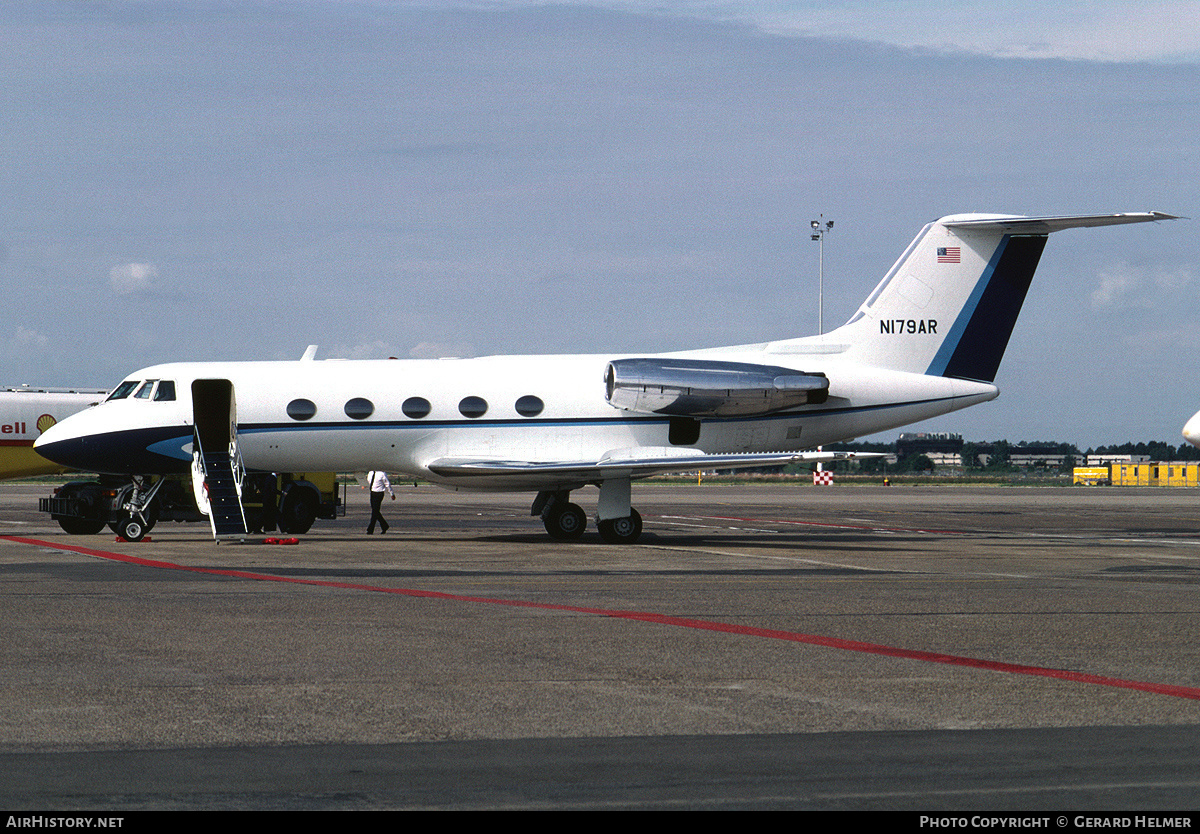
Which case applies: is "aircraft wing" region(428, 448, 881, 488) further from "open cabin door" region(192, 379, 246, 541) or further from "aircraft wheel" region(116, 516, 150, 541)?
"aircraft wheel" region(116, 516, 150, 541)

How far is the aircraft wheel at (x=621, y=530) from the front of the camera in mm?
25281

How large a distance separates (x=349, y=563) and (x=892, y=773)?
14143 mm

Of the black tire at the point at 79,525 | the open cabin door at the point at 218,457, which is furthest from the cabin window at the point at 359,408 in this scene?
the black tire at the point at 79,525

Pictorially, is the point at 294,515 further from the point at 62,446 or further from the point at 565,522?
the point at 565,522

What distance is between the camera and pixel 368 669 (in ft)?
31.1

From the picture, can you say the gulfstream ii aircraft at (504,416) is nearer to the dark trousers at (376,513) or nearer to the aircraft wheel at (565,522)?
the aircraft wheel at (565,522)

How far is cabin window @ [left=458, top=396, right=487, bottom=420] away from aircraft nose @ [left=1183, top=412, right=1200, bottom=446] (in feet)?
59.2

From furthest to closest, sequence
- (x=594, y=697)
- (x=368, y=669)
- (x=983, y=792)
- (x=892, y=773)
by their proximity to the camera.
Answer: (x=368, y=669), (x=594, y=697), (x=892, y=773), (x=983, y=792)

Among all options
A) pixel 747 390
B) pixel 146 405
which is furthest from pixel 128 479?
pixel 747 390

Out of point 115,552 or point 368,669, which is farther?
point 115,552

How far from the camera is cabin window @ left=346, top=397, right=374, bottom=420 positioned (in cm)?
2555

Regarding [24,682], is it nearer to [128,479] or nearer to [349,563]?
[349,563]

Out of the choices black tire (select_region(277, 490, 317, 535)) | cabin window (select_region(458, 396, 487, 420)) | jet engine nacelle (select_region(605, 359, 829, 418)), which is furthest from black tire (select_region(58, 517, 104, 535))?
jet engine nacelle (select_region(605, 359, 829, 418))

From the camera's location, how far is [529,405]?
25719mm
